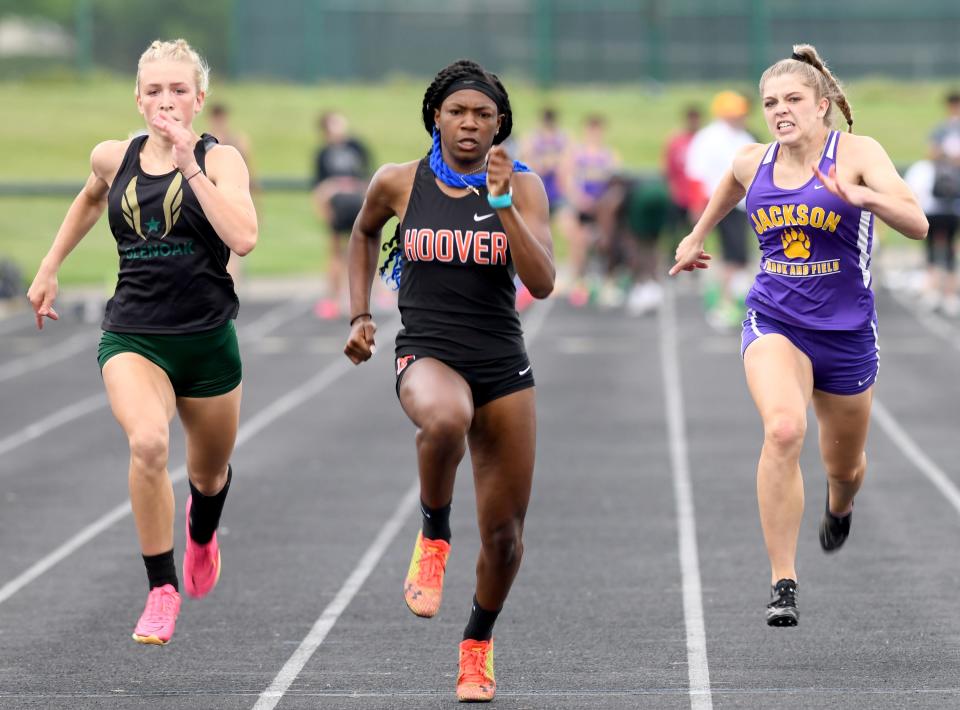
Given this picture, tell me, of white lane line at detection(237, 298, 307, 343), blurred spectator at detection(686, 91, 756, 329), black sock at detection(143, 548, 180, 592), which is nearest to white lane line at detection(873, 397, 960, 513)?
blurred spectator at detection(686, 91, 756, 329)

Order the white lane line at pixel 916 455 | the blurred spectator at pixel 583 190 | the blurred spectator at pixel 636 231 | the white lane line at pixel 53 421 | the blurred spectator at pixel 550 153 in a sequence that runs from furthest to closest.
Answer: the blurred spectator at pixel 550 153 → the blurred spectator at pixel 583 190 → the blurred spectator at pixel 636 231 → the white lane line at pixel 53 421 → the white lane line at pixel 916 455

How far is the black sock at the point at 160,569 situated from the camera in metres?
6.14

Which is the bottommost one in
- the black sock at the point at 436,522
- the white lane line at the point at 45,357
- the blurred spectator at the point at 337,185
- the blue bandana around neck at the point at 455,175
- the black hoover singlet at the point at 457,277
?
the black sock at the point at 436,522

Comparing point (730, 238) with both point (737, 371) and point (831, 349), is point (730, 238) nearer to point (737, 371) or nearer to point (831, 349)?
point (737, 371)

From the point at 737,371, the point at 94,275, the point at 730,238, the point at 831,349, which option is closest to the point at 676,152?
the point at 730,238

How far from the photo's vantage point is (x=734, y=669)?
20.4 ft

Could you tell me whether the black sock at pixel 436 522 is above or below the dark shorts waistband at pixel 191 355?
below

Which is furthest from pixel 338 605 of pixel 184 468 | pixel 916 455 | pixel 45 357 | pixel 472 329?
pixel 45 357

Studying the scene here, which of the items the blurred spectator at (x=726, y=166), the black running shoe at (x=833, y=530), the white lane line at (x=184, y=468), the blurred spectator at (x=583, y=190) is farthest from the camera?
the blurred spectator at (x=583, y=190)

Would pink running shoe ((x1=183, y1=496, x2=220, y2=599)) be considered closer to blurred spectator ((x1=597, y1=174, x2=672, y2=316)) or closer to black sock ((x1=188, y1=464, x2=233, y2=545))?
black sock ((x1=188, y1=464, x2=233, y2=545))

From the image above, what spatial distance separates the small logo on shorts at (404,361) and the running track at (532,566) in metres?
1.09

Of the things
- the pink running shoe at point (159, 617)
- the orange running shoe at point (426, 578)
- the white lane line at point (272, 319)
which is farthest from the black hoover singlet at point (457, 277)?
the white lane line at point (272, 319)

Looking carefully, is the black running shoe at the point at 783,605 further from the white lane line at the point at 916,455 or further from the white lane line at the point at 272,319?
the white lane line at the point at 272,319

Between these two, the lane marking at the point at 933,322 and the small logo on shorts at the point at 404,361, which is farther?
the lane marking at the point at 933,322
